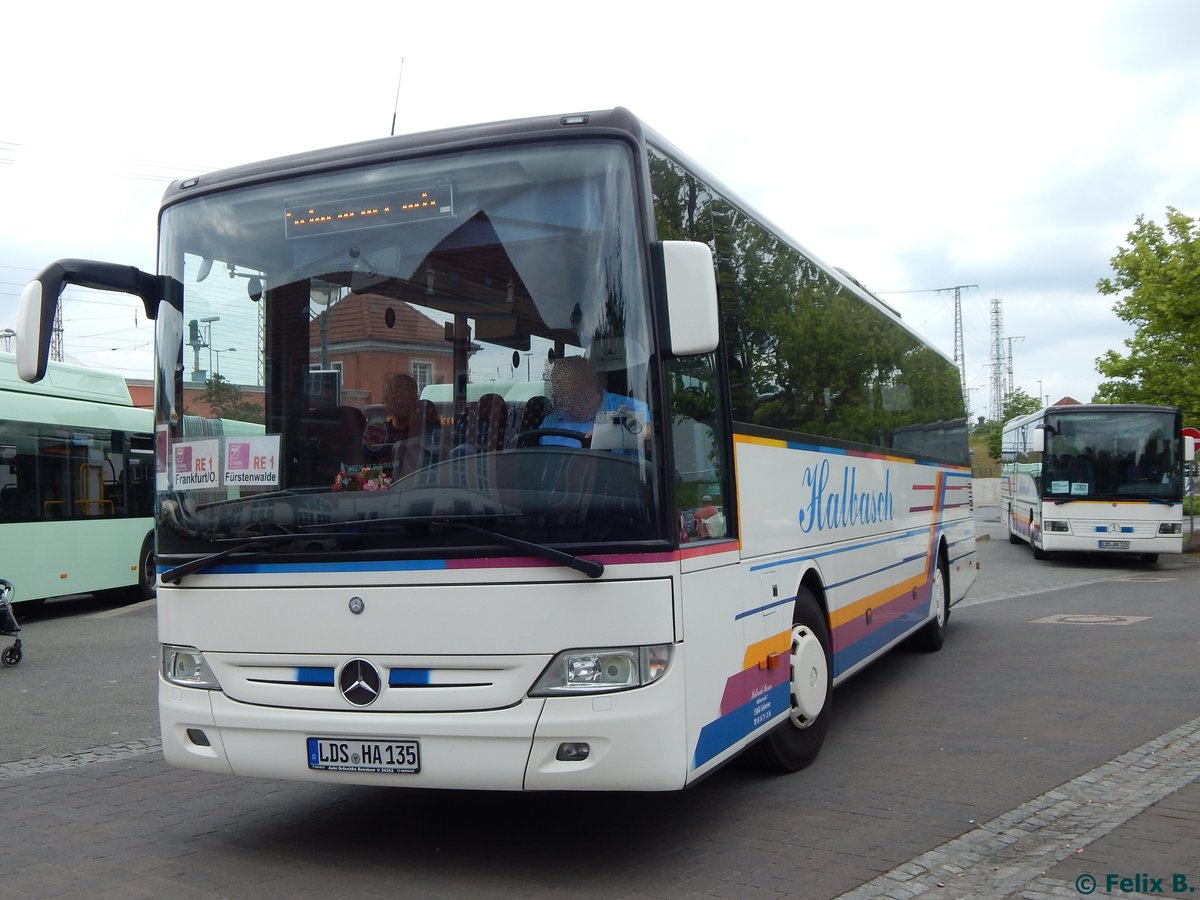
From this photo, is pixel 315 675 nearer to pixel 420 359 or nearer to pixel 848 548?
pixel 420 359

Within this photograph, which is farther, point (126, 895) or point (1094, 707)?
point (1094, 707)

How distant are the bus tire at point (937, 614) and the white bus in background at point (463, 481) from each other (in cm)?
624

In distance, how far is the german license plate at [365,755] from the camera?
5199mm

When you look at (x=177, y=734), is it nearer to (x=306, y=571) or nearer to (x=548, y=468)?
(x=306, y=571)

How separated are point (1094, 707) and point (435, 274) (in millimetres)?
6331

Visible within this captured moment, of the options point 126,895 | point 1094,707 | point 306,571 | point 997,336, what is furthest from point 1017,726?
point 997,336

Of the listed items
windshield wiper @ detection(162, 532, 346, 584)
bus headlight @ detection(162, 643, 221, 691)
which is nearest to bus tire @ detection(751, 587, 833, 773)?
windshield wiper @ detection(162, 532, 346, 584)

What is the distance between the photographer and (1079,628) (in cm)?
1436

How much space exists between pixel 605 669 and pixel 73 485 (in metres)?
15.1

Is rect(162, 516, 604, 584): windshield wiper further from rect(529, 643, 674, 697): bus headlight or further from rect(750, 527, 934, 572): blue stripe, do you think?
rect(750, 527, 934, 572): blue stripe

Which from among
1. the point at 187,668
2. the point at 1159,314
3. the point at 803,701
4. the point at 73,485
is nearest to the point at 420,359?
the point at 187,668

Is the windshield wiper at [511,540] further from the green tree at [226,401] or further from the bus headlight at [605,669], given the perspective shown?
the green tree at [226,401]

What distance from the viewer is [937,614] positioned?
12.2 metres

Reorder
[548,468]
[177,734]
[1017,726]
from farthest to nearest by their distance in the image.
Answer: [1017,726] → [177,734] → [548,468]
